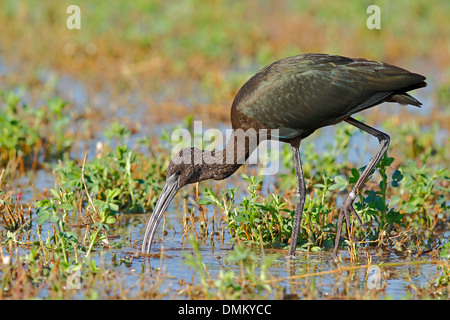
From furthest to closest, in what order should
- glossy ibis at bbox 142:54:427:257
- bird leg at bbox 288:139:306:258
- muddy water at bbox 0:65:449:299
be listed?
1. glossy ibis at bbox 142:54:427:257
2. bird leg at bbox 288:139:306:258
3. muddy water at bbox 0:65:449:299

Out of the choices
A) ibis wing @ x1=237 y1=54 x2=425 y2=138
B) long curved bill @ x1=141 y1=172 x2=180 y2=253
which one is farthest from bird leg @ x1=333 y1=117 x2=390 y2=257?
long curved bill @ x1=141 y1=172 x2=180 y2=253

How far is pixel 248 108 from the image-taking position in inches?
218

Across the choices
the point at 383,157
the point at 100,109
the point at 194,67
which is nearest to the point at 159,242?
the point at 383,157

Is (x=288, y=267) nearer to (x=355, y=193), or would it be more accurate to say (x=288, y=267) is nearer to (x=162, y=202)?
(x=355, y=193)

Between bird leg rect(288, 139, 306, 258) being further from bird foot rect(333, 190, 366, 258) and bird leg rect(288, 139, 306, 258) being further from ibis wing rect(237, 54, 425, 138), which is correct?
bird foot rect(333, 190, 366, 258)

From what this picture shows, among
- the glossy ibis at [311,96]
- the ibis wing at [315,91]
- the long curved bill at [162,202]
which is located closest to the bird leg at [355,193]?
the glossy ibis at [311,96]

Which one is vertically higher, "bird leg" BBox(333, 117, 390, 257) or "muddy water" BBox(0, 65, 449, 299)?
"bird leg" BBox(333, 117, 390, 257)

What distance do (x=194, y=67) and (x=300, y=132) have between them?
5.43 meters

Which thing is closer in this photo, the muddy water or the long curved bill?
the muddy water

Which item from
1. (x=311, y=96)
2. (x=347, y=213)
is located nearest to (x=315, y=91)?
(x=311, y=96)

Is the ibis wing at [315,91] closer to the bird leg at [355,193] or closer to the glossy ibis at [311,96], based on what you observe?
the glossy ibis at [311,96]

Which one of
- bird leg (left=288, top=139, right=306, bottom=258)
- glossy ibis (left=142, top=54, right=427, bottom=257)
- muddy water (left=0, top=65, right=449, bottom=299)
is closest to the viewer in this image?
muddy water (left=0, top=65, right=449, bottom=299)

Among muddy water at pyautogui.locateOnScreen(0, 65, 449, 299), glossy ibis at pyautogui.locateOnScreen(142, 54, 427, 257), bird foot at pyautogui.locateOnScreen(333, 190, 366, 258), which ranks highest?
glossy ibis at pyautogui.locateOnScreen(142, 54, 427, 257)

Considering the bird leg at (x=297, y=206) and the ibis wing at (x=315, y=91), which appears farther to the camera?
the ibis wing at (x=315, y=91)
